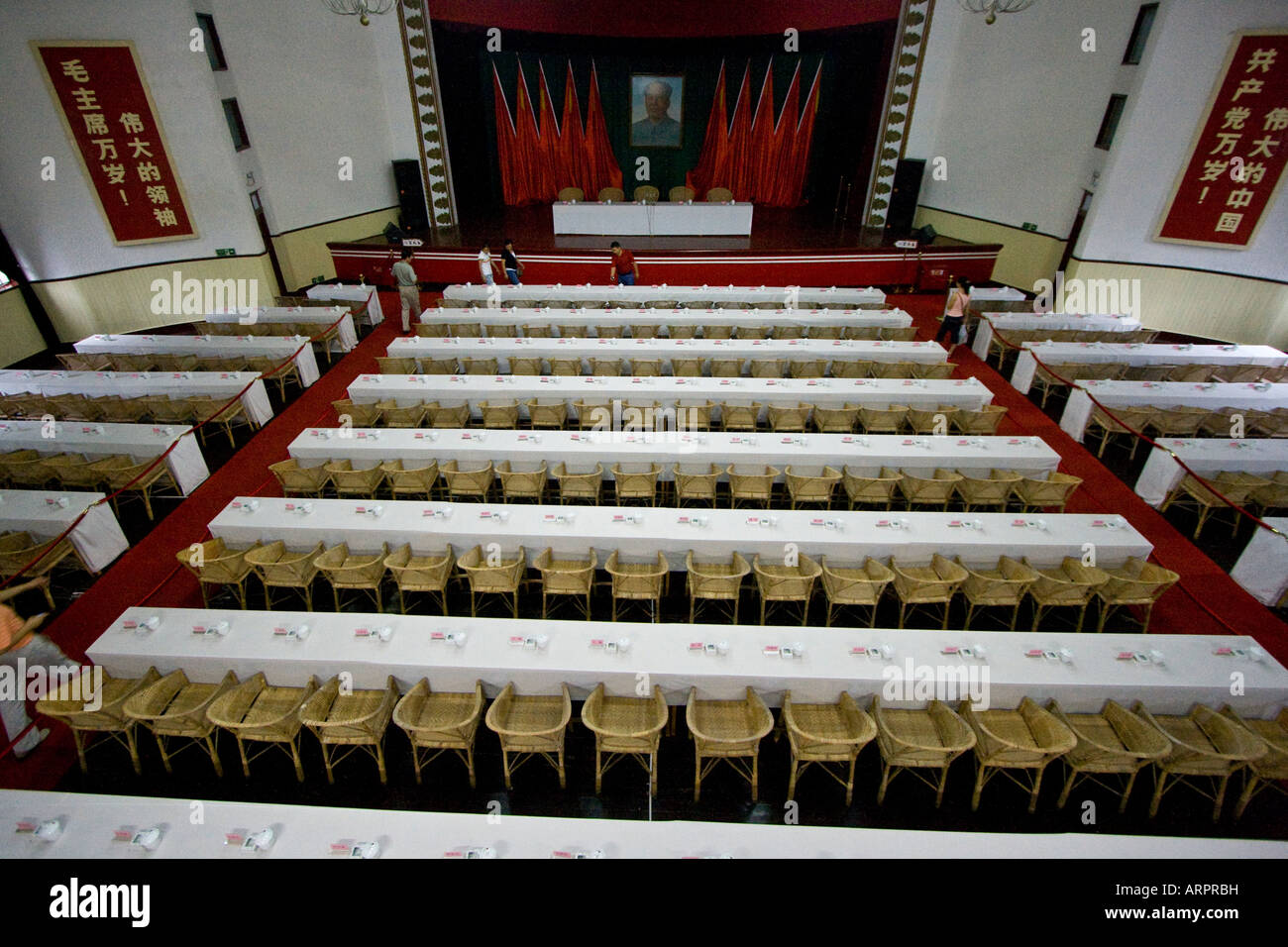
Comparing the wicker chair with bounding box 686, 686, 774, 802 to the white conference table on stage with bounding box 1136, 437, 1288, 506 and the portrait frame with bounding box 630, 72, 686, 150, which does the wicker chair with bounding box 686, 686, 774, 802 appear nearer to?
the white conference table on stage with bounding box 1136, 437, 1288, 506

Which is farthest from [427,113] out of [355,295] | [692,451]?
[692,451]

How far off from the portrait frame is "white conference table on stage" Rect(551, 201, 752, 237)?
4360 millimetres

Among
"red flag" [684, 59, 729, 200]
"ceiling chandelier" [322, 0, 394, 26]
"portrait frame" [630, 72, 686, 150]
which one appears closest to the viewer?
"ceiling chandelier" [322, 0, 394, 26]

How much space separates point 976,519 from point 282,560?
6424mm

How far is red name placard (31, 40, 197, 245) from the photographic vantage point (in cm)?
1052

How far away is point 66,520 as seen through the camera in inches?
233

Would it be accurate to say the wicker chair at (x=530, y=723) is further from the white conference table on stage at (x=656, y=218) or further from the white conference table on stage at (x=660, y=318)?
the white conference table on stage at (x=656, y=218)

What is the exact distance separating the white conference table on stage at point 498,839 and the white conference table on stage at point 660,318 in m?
8.05

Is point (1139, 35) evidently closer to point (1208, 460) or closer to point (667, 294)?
point (1208, 460)

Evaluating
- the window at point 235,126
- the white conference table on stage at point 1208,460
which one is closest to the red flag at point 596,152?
the window at point 235,126

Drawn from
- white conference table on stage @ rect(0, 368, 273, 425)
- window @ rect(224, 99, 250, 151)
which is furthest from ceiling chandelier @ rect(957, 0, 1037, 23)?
white conference table on stage @ rect(0, 368, 273, 425)

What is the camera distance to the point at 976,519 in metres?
5.79

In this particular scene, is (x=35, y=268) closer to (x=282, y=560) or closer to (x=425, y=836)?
(x=282, y=560)

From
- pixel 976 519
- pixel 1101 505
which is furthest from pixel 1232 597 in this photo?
pixel 976 519
